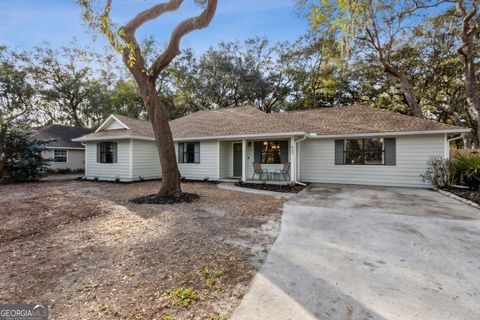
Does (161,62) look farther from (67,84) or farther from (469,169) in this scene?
(67,84)

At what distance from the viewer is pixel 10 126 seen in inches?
474

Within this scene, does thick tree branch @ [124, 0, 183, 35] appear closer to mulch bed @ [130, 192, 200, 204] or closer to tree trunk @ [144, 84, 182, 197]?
tree trunk @ [144, 84, 182, 197]

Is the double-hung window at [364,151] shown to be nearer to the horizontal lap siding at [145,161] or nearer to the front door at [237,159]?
the front door at [237,159]

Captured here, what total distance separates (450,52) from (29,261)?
22.1 metres

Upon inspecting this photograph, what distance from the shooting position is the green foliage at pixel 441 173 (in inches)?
347

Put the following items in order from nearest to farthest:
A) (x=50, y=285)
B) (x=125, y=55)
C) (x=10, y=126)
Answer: (x=50, y=285) → (x=125, y=55) → (x=10, y=126)

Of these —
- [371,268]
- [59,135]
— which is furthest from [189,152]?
[59,135]

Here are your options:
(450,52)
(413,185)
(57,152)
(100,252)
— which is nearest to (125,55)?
(100,252)

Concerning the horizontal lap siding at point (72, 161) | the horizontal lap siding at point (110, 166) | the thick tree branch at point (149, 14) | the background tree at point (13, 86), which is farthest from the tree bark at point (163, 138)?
the background tree at point (13, 86)

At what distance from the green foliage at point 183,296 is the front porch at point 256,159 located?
26.5ft

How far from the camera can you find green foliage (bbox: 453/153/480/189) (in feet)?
26.6

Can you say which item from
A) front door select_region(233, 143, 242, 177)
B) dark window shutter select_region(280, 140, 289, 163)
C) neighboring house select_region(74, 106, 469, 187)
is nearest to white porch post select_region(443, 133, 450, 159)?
neighboring house select_region(74, 106, 469, 187)

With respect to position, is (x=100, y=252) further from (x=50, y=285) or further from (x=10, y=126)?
(x=10, y=126)

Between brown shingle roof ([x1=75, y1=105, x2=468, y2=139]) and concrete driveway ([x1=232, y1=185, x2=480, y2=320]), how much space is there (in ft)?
17.2
